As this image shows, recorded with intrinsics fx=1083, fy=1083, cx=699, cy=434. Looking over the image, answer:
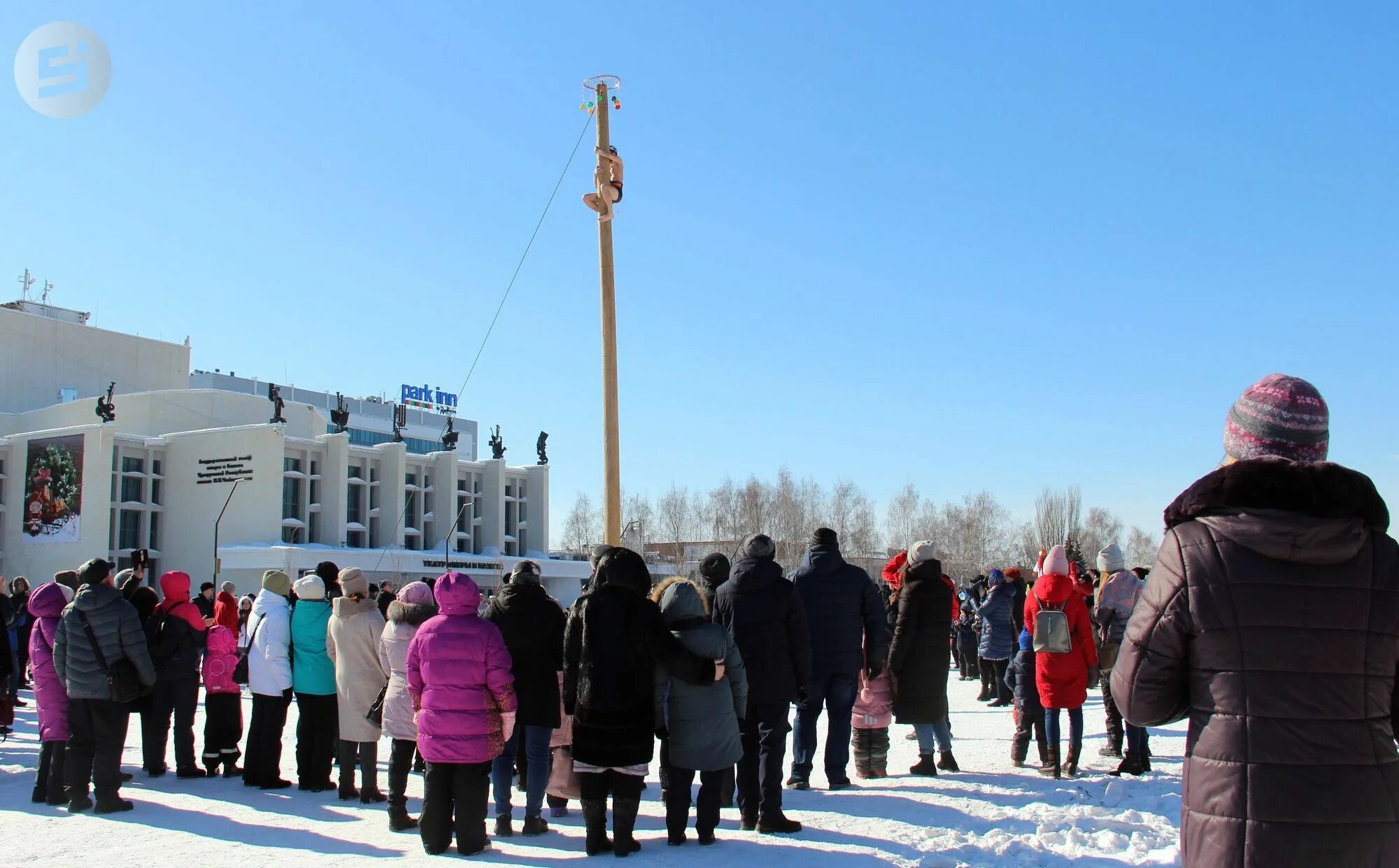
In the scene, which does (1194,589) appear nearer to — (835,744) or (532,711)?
(532,711)

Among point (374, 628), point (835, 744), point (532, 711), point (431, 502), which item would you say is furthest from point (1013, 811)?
point (431, 502)

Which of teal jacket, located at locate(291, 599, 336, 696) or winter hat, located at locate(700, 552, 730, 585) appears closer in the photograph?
winter hat, located at locate(700, 552, 730, 585)

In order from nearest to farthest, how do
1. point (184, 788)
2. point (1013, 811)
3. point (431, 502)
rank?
1. point (1013, 811)
2. point (184, 788)
3. point (431, 502)

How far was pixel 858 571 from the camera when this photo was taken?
8414 millimetres

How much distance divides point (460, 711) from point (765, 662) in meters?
2.08

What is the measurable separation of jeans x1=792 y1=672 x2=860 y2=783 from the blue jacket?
236 inches

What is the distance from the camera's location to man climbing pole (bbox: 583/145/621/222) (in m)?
11.9

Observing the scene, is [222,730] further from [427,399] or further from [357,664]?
[427,399]

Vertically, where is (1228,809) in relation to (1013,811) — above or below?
above

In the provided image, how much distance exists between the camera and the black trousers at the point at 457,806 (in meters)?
6.53

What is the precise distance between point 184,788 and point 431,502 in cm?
4849

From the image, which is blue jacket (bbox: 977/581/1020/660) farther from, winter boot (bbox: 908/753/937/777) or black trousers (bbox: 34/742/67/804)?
black trousers (bbox: 34/742/67/804)

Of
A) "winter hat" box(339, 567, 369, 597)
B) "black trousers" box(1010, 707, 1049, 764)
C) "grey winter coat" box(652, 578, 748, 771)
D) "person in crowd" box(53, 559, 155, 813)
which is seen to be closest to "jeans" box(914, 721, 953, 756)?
"black trousers" box(1010, 707, 1049, 764)

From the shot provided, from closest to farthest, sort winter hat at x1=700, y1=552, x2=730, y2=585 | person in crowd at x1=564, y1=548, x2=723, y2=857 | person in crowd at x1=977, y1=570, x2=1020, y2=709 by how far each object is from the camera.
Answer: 1. person in crowd at x1=564, y1=548, x2=723, y2=857
2. winter hat at x1=700, y1=552, x2=730, y2=585
3. person in crowd at x1=977, y1=570, x2=1020, y2=709
